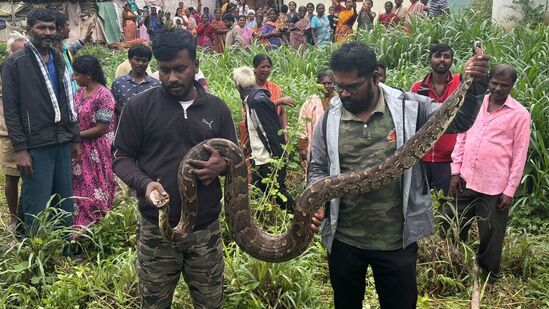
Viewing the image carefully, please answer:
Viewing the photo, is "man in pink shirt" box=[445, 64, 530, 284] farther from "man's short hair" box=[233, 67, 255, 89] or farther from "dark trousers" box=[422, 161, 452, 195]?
"man's short hair" box=[233, 67, 255, 89]

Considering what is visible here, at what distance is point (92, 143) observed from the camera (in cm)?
604

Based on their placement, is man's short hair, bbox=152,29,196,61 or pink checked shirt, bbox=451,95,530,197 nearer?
man's short hair, bbox=152,29,196,61

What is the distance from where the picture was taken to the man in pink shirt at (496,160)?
16.5 ft

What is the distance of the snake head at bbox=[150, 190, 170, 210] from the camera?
3.10m

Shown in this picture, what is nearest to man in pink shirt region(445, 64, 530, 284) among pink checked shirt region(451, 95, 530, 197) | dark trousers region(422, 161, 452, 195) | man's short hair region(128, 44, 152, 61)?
pink checked shirt region(451, 95, 530, 197)

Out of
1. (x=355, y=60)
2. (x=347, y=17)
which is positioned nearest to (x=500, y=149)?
(x=355, y=60)

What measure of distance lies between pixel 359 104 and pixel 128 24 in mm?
17174

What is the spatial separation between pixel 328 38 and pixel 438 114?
1261cm

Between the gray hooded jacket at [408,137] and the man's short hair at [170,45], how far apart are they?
1.01 meters

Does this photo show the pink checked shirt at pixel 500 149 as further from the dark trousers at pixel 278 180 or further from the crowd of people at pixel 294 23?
the crowd of people at pixel 294 23

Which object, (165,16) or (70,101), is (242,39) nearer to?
(165,16)

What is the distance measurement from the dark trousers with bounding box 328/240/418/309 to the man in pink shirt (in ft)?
6.52

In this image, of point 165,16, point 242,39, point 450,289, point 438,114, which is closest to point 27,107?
point 438,114

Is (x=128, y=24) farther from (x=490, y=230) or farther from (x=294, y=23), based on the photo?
(x=490, y=230)
